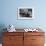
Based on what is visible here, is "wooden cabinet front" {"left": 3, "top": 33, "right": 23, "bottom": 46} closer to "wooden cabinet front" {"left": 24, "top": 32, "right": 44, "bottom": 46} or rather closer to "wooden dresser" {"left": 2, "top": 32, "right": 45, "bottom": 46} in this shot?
"wooden dresser" {"left": 2, "top": 32, "right": 45, "bottom": 46}

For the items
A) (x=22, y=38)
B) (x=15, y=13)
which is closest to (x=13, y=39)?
(x=22, y=38)

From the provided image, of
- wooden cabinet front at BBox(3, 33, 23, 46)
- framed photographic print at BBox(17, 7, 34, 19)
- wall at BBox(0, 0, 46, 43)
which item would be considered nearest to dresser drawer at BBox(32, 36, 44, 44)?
wooden cabinet front at BBox(3, 33, 23, 46)

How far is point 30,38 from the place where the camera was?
3.63 metres

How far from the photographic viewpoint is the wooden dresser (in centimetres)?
363

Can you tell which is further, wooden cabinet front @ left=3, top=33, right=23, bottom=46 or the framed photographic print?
the framed photographic print

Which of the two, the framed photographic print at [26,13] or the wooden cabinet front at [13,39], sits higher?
the framed photographic print at [26,13]

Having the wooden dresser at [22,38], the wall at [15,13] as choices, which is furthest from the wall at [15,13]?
the wooden dresser at [22,38]

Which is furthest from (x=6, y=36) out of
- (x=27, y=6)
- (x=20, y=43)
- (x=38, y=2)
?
(x=38, y=2)

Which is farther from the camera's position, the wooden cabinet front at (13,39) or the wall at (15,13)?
the wall at (15,13)

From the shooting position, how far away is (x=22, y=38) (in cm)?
364

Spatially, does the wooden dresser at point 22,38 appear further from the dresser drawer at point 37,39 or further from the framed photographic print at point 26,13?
the framed photographic print at point 26,13

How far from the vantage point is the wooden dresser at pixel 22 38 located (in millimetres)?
3631

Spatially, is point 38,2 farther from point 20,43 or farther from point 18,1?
point 20,43

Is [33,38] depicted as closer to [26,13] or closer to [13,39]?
[13,39]
